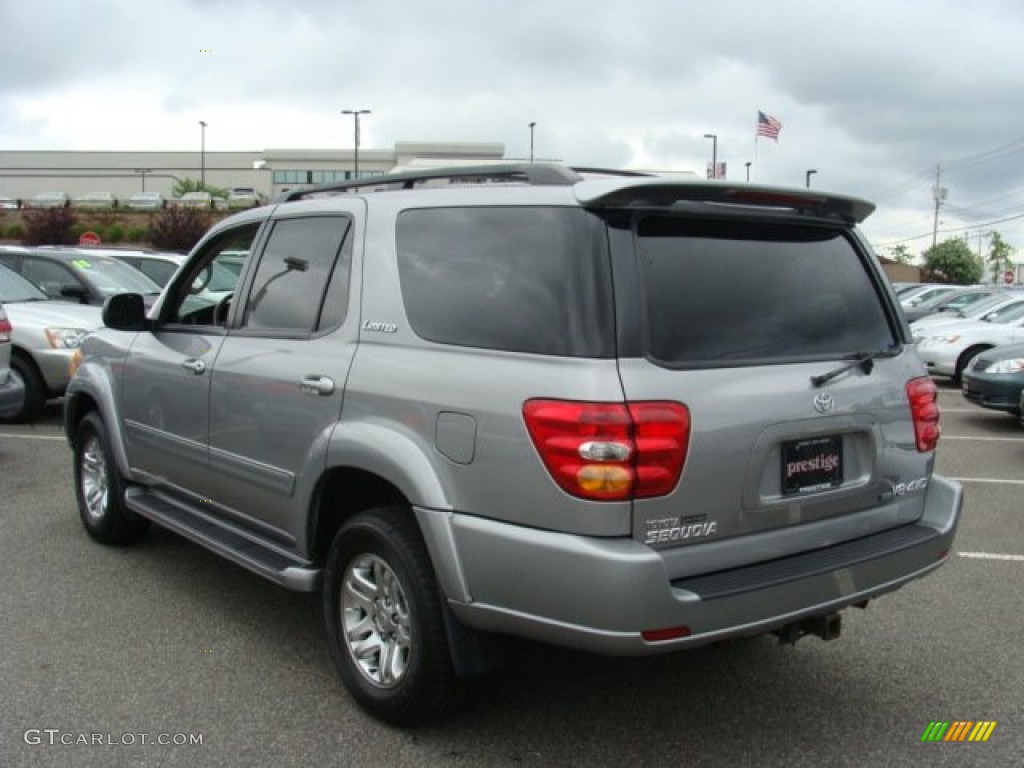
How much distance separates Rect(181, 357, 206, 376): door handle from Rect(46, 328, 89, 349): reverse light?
228 inches

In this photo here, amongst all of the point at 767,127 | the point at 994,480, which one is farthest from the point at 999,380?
the point at 767,127

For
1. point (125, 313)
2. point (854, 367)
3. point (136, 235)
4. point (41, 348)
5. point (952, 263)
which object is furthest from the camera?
point (952, 263)

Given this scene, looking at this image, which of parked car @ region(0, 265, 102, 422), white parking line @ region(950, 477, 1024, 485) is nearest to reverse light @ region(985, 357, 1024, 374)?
white parking line @ region(950, 477, 1024, 485)

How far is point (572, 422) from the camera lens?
2.77 m

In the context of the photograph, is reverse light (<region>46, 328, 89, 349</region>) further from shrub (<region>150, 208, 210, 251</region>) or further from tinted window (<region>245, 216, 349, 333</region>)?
shrub (<region>150, 208, 210, 251</region>)

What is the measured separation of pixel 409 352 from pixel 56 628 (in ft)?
7.63

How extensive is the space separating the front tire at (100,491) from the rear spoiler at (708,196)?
138 inches

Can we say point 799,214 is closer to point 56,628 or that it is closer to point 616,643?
point 616,643

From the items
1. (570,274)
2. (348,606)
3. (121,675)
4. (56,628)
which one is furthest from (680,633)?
(56,628)

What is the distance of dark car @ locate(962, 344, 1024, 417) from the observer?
1010 cm

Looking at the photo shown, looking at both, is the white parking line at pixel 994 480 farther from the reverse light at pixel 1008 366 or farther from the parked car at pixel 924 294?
the parked car at pixel 924 294

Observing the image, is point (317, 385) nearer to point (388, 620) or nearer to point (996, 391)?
point (388, 620)

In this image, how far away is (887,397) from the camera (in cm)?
340

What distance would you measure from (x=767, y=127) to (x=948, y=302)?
10241mm
